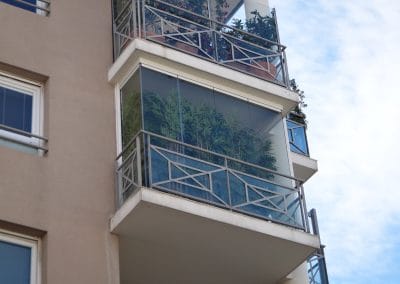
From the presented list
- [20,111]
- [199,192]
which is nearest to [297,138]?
[199,192]

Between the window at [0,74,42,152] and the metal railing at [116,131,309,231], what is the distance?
4.51 feet

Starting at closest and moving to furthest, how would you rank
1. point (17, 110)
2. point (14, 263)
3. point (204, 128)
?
point (14, 263) → point (17, 110) → point (204, 128)

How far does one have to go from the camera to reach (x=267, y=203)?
1552 centimetres

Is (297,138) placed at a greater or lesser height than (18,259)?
greater

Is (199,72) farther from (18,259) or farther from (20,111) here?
(18,259)

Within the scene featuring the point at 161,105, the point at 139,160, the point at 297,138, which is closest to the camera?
the point at 139,160

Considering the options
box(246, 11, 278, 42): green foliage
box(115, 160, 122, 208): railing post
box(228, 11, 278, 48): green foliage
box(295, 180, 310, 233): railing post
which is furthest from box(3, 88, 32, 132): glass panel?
box(246, 11, 278, 42): green foliage

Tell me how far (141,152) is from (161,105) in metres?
1.09

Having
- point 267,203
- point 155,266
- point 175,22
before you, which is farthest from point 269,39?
point 155,266

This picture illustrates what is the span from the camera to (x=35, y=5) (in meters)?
16.3

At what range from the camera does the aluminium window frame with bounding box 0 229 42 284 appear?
13414 millimetres

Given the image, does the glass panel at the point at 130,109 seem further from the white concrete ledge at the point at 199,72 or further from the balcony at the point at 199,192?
the white concrete ledge at the point at 199,72

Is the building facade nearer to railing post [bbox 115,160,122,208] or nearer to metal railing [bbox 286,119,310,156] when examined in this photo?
railing post [bbox 115,160,122,208]

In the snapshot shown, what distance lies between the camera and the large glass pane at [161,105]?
15.4 m
